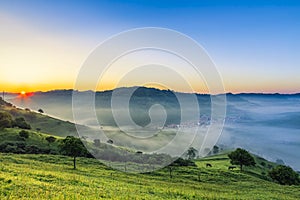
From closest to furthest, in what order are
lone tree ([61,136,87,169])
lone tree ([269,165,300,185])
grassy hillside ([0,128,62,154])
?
lone tree ([61,136,87,169]), lone tree ([269,165,300,185]), grassy hillside ([0,128,62,154])

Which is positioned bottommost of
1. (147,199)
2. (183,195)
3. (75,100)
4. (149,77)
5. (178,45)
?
(183,195)

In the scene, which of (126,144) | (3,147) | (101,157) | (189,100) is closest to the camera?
(189,100)

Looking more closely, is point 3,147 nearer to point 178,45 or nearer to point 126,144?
point 126,144

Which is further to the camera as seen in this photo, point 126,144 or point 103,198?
point 126,144

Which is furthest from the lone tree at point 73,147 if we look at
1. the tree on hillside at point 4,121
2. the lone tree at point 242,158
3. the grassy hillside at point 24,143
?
the lone tree at point 242,158

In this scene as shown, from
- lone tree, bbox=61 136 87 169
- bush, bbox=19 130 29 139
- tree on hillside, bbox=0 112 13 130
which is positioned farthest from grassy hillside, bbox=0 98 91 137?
lone tree, bbox=61 136 87 169

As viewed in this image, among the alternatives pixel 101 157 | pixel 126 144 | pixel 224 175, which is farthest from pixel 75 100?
pixel 126 144

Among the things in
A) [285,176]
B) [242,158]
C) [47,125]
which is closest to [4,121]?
[47,125]

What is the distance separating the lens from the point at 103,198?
21312 millimetres

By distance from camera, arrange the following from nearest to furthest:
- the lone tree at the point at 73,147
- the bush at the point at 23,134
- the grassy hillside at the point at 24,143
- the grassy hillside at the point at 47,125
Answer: the lone tree at the point at 73,147 → the grassy hillside at the point at 24,143 → the bush at the point at 23,134 → the grassy hillside at the point at 47,125

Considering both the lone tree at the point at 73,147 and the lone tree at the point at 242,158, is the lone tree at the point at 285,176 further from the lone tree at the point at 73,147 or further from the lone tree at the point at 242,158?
the lone tree at the point at 73,147

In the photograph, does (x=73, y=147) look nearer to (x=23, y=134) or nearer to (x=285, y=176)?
(x=23, y=134)

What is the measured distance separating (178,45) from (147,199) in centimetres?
1558

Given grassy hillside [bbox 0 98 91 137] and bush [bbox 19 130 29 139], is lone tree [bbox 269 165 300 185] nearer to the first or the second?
bush [bbox 19 130 29 139]
